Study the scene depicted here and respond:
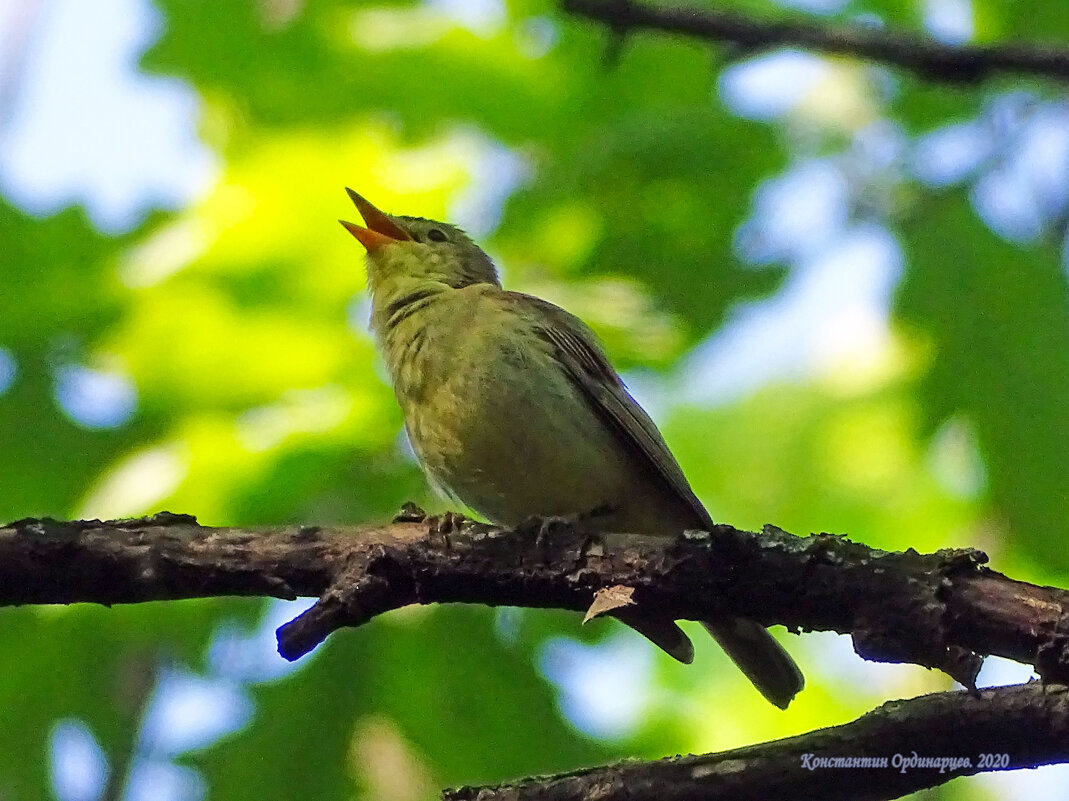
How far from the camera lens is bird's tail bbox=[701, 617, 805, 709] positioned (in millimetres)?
5191

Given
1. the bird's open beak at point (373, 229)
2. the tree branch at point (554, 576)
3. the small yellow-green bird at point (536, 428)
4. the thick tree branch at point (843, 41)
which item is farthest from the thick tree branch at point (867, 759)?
the bird's open beak at point (373, 229)

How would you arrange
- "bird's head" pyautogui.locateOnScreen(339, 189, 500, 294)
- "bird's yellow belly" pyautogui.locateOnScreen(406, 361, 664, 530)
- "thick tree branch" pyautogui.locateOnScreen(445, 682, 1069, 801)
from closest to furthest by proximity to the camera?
1. "thick tree branch" pyautogui.locateOnScreen(445, 682, 1069, 801)
2. "bird's yellow belly" pyautogui.locateOnScreen(406, 361, 664, 530)
3. "bird's head" pyautogui.locateOnScreen(339, 189, 500, 294)

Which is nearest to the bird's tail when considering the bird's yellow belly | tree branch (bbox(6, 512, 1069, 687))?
the bird's yellow belly

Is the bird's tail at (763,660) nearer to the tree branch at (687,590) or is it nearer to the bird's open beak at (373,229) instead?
the tree branch at (687,590)

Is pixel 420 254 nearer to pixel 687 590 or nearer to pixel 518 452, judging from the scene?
pixel 518 452

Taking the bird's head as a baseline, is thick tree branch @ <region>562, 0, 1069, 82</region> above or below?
below

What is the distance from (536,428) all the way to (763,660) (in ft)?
4.48

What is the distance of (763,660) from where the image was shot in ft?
17.1

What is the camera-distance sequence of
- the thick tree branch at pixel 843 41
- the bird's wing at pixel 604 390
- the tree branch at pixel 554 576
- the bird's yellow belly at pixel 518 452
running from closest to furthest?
1. the tree branch at pixel 554 576
2. the thick tree branch at pixel 843 41
3. the bird's yellow belly at pixel 518 452
4. the bird's wing at pixel 604 390

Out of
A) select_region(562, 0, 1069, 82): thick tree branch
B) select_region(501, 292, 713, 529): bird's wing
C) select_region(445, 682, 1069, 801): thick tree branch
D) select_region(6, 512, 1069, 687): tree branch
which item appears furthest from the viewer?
select_region(501, 292, 713, 529): bird's wing

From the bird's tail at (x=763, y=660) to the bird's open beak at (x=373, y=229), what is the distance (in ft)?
7.53

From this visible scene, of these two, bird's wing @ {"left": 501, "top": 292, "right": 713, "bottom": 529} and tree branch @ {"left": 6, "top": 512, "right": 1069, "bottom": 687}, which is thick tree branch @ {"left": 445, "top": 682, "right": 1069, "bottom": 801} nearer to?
tree branch @ {"left": 6, "top": 512, "right": 1069, "bottom": 687}

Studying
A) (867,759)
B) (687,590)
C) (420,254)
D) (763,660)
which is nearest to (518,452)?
(763,660)

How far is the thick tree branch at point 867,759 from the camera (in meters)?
2.92
